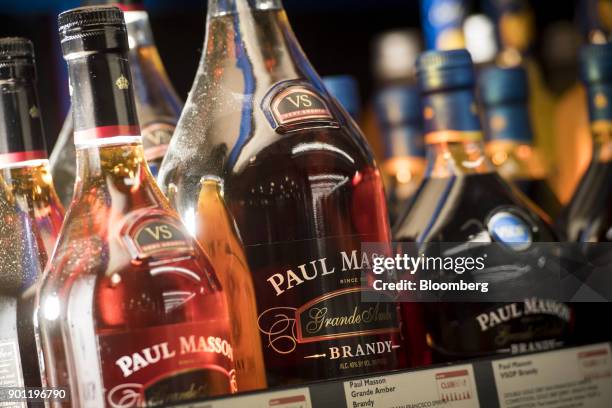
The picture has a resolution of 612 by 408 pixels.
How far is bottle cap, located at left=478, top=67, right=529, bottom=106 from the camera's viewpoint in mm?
1210

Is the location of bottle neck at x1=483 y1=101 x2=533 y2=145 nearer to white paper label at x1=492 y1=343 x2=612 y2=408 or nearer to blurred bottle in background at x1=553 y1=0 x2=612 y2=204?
blurred bottle in background at x1=553 y1=0 x2=612 y2=204

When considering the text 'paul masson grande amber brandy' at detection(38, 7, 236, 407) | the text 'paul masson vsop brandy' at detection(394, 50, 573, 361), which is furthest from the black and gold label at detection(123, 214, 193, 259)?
the text 'paul masson vsop brandy' at detection(394, 50, 573, 361)

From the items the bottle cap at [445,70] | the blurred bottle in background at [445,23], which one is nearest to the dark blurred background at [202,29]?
the blurred bottle in background at [445,23]

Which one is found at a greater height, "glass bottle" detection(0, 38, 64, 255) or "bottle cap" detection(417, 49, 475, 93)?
"bottle cap" detection(417, 49, 475, 93)

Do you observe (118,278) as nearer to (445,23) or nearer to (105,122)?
(105,122)

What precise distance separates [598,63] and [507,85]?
9.2 inches

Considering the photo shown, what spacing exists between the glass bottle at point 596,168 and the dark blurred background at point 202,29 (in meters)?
0.72

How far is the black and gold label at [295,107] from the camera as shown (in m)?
0.73

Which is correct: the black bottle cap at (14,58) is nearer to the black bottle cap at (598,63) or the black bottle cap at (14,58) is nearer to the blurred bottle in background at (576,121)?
the black bottle cap at (598,63)

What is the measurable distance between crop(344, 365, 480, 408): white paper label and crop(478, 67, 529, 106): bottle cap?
0.63 m

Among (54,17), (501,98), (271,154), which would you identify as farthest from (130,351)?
(54,17)

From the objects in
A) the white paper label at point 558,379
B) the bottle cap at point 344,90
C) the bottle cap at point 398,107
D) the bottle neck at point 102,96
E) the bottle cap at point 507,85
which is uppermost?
the bottle cap at point 398,107

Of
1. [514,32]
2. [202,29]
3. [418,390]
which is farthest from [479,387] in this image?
[202,29]

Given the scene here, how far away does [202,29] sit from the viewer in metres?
1.73
